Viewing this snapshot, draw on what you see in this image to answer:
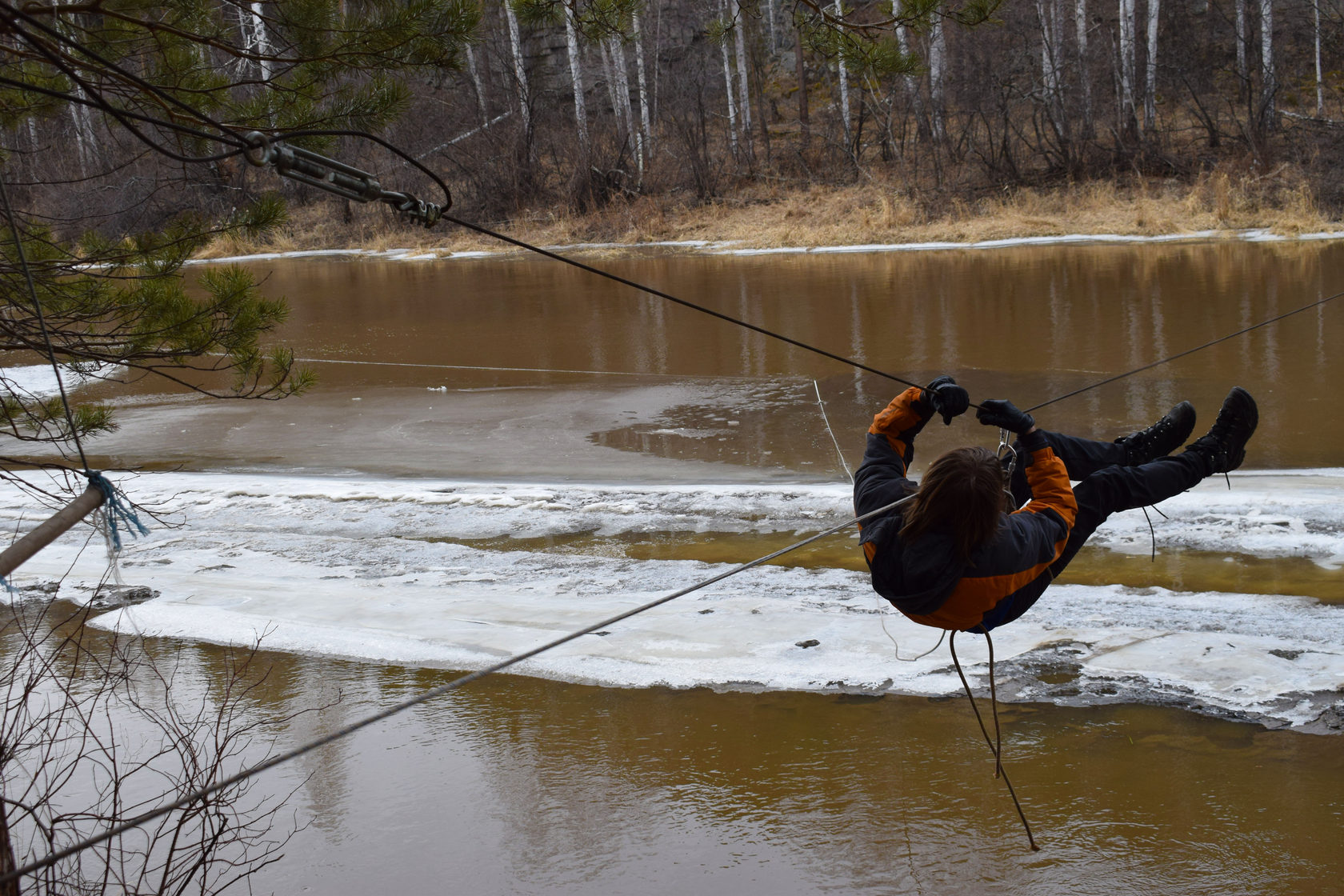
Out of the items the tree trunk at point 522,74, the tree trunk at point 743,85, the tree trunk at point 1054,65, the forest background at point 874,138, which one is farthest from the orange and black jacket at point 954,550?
the tree trunk at point 522,74

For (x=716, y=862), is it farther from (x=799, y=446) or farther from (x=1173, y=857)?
(x=799, y=446)

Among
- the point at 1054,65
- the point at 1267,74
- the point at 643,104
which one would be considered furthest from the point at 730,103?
the point at 1267,74

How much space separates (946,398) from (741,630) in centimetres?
216

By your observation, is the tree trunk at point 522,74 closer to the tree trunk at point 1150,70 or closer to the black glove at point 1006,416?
the tree trunk at point 1150,70

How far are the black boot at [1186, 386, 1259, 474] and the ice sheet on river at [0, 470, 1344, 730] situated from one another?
1.04 meters

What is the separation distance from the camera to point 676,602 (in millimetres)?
5777

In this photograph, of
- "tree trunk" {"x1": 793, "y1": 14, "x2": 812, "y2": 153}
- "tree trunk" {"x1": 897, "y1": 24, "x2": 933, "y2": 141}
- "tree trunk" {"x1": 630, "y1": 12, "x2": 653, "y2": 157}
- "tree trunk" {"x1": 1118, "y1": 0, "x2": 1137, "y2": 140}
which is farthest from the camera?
"tree trunk" {"x1": 630, "y1": 12, "x2": 653, "y2": 157}

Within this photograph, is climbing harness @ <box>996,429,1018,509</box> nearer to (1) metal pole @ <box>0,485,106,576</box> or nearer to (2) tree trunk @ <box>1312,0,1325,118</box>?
(1) metal pole @ <box>0,485,106,576</box>

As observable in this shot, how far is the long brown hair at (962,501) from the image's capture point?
115 inches

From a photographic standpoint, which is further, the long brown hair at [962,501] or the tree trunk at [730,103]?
the tree trunk at [730,103]

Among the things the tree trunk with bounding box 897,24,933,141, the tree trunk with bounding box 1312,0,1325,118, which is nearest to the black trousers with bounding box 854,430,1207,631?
the tree trunk with bounding box 1312,0,1325,118

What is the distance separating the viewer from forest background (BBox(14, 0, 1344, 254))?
843 inches

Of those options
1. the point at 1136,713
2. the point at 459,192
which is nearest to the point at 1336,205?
A: the point at 1136,713

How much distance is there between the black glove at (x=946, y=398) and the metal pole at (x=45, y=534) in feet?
7.90
